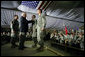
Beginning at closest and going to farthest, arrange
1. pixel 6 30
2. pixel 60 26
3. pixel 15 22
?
1. pixel 15 22
2. pixel 60 26
3. pixel 6 30

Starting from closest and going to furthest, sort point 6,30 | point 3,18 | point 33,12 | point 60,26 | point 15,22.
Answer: point 15,22, point 33,12, point 3,18, point 60,26, point 6,30

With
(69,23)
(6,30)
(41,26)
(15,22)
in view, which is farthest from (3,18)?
(69,23)

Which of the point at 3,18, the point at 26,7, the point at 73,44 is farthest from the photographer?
the point at 3,18

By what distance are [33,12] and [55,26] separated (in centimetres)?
164

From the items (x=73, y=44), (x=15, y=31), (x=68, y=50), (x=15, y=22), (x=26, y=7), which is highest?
(x=26, y=7)

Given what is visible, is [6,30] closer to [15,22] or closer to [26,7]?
[26,7]

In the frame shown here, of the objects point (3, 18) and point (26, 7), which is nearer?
point (26, 7)

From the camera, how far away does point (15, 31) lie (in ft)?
7.02

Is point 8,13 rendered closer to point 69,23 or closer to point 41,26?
point 41,26

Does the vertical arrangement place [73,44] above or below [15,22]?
below

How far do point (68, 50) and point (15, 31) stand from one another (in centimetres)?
149

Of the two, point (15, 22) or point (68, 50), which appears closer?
point (68, 50)

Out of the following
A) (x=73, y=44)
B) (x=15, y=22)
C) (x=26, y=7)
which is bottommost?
(x=73, y=44)

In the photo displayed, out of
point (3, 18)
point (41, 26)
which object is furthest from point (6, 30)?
point (41, 26)
